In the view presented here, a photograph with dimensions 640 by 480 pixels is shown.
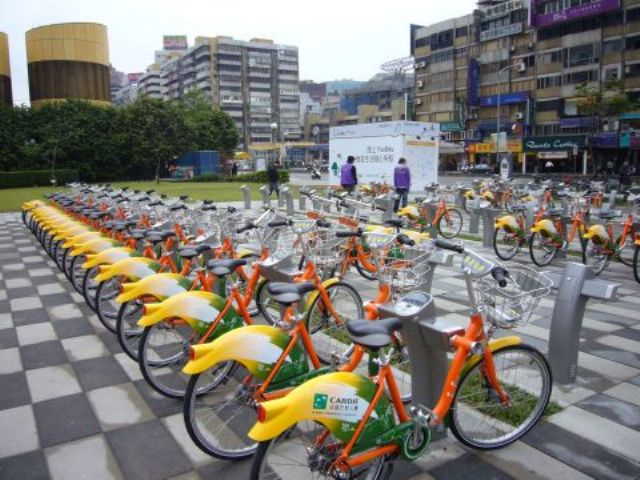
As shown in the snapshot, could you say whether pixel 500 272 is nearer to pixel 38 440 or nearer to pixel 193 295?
pixel 193 295

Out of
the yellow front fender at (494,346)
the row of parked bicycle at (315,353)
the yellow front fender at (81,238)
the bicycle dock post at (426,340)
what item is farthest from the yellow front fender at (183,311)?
the yellow front fender at (81,238)

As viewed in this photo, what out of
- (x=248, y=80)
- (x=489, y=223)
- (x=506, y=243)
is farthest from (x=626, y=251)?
(x=248, y=80)

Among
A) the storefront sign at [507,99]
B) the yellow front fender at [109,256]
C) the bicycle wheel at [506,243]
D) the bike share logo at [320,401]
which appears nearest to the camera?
the bike share logo at [320,401]

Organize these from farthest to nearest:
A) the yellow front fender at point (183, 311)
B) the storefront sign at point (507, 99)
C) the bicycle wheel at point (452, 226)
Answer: the storefront sign at point (507, 99)
the bicycle wheel at point (452, 226)
the yellow front fender at point (183, 311)

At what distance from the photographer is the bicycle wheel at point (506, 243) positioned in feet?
27.9

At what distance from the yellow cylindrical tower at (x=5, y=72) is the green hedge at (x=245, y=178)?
1169 inches

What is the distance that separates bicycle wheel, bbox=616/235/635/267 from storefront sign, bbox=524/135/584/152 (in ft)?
122

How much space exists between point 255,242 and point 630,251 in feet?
18.8

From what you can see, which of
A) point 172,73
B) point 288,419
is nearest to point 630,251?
point 288,419

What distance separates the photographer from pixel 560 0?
4391 centimetres

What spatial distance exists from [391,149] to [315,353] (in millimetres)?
16317

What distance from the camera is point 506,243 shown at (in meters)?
8.66

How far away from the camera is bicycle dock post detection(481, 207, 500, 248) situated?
31.6ft

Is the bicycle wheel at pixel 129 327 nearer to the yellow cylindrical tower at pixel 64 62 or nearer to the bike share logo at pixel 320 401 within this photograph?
the bike share logo at pixel 320 401
